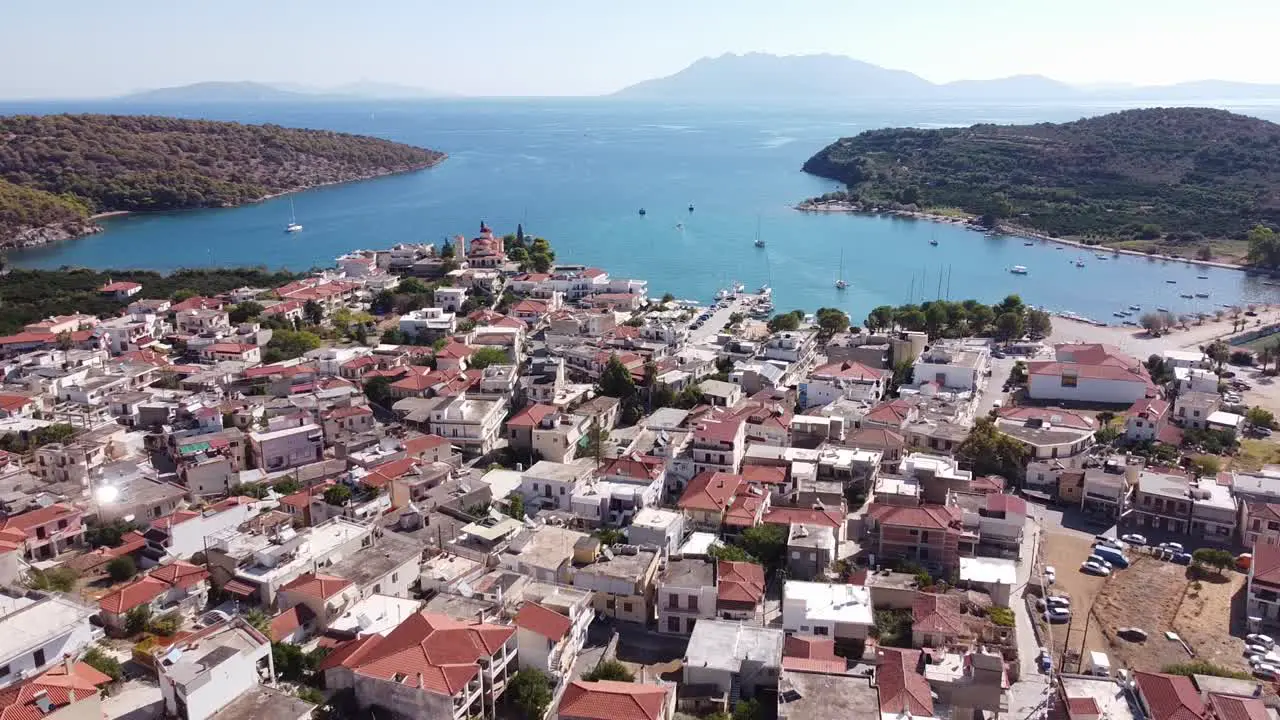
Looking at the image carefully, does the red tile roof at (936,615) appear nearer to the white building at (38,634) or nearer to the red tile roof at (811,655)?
the red tile roof at (811,655)

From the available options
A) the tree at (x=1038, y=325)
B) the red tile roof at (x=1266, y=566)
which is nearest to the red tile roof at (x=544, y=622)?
the red tile roof at (x=1266, y=566)

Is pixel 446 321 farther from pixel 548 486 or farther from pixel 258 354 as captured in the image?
pixel 548 486

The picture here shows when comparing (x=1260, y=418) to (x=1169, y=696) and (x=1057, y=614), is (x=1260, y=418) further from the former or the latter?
(x=1169, y=696)

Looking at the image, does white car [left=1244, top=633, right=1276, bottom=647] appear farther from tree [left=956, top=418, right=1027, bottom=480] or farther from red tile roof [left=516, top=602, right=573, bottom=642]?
red tile roof [left=516, top=602, right=573, bottom=642]

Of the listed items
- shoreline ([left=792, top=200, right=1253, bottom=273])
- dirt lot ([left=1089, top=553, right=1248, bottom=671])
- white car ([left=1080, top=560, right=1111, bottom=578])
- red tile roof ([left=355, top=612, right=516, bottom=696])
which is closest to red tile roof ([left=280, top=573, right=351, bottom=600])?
red tile roof ([left=355, top=612, right=516, bottom=696])

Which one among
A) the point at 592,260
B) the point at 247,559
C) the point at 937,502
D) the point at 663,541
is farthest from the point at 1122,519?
the point at 592,260
